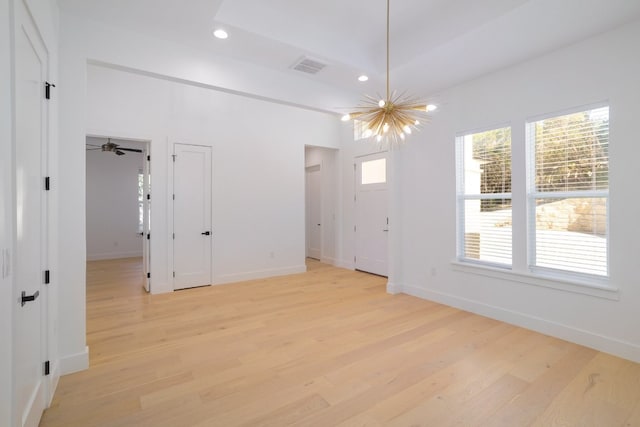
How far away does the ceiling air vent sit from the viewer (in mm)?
3541

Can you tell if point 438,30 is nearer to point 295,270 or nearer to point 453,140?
point 453,140

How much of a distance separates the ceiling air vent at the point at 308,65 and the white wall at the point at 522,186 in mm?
1894

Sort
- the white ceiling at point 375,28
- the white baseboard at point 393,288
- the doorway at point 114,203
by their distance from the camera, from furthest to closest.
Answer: the doorway at point 114,203, the white baseboard at point 393,288, the white ceiling at point 375,28

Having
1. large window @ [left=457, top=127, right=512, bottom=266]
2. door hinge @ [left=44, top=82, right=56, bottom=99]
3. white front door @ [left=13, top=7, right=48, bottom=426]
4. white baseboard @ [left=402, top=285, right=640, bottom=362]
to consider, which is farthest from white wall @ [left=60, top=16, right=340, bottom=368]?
white baseboard @ [left=402, top=285, right=640, bottom=362]

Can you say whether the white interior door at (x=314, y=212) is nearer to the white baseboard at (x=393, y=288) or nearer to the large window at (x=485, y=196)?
the white baseboard at (x=393, y=288)

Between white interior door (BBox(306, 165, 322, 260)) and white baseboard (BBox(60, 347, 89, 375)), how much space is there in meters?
5.58

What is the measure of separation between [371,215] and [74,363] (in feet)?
16.8

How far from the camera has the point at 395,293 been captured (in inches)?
191

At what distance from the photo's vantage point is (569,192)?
323 cm

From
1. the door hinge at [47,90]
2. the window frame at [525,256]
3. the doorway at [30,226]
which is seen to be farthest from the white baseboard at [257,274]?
the door hinge at [47,90]

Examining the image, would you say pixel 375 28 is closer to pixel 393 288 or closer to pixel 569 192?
pixel 569 192

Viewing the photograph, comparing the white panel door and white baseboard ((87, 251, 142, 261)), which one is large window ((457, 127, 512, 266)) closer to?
the white panel door

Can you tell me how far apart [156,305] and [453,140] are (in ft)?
15.8

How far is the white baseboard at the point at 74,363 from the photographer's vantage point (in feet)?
8.34
